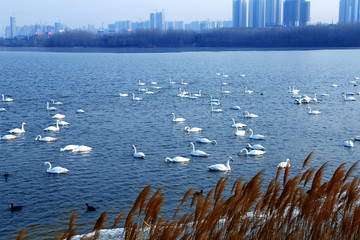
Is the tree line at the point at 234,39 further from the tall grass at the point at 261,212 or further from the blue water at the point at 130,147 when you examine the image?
the tall grass at the point at 261,212

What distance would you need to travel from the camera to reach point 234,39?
420 ft

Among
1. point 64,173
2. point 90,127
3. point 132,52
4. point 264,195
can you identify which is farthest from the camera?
point 132,52

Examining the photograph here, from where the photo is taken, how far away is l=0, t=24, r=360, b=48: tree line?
399 ft

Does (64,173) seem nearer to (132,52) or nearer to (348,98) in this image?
(348,98)

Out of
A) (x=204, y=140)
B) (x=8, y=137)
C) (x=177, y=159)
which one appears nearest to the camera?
(x=177, y=159)

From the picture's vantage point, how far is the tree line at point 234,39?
399 ft

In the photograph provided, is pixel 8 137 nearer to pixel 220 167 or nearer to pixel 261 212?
pixel 220 167

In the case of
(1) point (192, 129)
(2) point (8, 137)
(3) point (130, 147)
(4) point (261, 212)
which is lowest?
(3) point (130, 147)

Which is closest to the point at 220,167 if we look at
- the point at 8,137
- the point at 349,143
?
the point at 349,143

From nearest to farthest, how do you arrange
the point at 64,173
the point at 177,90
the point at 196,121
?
1. the point at 64,173
2. the point at 196,121
3. the point at 177,90

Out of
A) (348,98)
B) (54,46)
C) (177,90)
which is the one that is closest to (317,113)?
(348,98)

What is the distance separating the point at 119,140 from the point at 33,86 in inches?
998

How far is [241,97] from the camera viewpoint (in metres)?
34.7

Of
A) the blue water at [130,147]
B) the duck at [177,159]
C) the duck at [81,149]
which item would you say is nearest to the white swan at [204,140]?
the blue water at [130,147]
